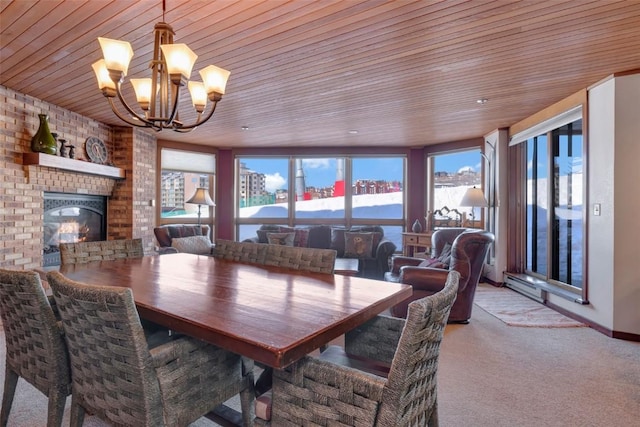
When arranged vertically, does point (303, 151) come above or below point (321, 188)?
above

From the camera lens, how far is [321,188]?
7.01 metres

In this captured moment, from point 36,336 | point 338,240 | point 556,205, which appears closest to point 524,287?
point 556,205

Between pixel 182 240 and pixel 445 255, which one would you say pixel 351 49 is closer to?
pixel 445 255

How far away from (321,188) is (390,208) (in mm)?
1421

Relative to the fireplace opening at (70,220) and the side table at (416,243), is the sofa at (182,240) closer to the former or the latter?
the fireplace opening at (70,220)

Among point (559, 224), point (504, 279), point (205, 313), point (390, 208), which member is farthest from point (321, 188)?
point (205, 313)

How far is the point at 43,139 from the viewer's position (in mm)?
3996

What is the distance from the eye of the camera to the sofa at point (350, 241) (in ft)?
16.4

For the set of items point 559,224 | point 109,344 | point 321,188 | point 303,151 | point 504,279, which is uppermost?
point 303,151

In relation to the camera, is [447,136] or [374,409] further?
[447,136]

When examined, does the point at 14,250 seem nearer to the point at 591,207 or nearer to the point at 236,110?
the point at 236,110

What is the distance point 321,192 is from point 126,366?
591cm

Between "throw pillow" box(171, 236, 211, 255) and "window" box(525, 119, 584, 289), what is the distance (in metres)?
4.45

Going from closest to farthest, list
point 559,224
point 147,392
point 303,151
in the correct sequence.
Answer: point 147,392 < point 559,224 < point 303,151
